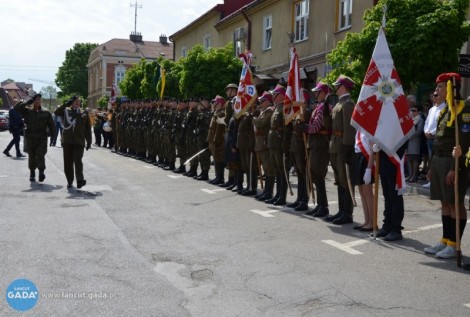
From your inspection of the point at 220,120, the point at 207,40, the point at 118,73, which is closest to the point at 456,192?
the point at 220,120

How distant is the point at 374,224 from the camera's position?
297 inches

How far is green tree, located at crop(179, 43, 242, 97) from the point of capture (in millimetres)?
25469

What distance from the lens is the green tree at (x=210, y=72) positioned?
25469 mm

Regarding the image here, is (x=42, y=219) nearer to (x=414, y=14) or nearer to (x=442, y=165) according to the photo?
(x=442, y=165)

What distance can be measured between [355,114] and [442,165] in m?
1.49

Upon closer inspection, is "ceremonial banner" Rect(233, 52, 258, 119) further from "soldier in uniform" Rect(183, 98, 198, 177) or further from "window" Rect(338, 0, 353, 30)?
"window" Rect(338, 0, 353, 30)

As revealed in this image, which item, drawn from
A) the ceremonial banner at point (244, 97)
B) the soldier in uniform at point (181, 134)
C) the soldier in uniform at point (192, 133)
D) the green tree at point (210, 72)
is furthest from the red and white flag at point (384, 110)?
the green tree at point (210, 72)

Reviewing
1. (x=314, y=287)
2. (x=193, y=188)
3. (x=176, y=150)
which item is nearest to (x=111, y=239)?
(x=314, y=287)

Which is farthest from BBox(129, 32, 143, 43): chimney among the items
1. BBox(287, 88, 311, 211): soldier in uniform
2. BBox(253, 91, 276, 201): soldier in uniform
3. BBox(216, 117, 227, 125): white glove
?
BBox(287, 88, 311, 211): soldier in uniform

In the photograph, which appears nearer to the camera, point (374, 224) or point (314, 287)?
point (314, 287)

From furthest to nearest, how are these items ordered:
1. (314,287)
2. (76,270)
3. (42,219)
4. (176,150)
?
(176,150)
(42,219)
(76,270)
(314,287)

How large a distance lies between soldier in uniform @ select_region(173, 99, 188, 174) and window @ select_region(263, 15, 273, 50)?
1310 cm

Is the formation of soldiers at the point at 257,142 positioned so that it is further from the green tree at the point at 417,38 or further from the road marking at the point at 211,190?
the green tree at the point at 417,38

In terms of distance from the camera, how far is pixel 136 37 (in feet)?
298
